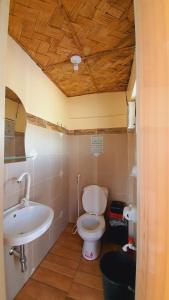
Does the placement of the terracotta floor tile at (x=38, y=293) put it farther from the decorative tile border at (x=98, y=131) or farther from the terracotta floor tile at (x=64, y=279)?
the decorative tile border at (x=98, y=131)

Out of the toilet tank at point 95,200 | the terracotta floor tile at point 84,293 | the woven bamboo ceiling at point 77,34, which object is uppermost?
the woven bamboo ceiling at point 77,34

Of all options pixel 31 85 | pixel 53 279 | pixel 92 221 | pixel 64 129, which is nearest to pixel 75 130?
pixel 64 129

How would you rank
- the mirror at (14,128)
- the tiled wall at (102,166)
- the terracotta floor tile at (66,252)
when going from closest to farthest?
1. the mirror at (14,128)
2. the terracotta floor tile at (66,252)
3. the tiled wall at (102,166)

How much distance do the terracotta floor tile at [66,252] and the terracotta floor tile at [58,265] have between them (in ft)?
0.20

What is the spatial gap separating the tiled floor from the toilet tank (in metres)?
0.51

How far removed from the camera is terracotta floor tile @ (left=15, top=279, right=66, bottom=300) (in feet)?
4.53

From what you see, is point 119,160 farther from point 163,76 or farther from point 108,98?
point 163,76

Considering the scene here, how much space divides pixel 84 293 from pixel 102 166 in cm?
160

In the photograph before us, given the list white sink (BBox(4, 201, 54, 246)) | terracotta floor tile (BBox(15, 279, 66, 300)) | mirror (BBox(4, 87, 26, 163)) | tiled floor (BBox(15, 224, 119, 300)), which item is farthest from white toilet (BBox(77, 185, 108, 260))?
mirror (BBox(4, 87, 26, 163))

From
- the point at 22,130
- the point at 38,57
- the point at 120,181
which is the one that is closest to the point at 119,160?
the point at 120,181

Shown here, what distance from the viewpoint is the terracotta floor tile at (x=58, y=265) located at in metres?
1.69

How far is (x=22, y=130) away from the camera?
1493 mm

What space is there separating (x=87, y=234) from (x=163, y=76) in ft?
5.94

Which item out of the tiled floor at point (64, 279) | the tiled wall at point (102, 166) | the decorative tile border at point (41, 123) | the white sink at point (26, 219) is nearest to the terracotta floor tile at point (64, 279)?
the tiled floor at point (64, 279)
